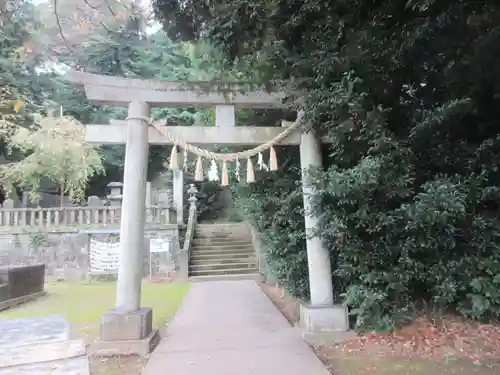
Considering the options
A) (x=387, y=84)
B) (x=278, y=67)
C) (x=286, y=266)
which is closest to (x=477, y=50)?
(x=387, y=84)

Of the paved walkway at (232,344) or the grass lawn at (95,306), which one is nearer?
the paved walkway at (232,344)

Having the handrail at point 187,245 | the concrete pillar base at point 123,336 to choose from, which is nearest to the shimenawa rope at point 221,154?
the concrete pillar base at point 123,336

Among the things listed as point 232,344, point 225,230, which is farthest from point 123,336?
point 225,230

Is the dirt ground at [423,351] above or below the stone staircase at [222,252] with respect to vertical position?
below

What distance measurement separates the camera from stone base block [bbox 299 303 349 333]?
500 cm

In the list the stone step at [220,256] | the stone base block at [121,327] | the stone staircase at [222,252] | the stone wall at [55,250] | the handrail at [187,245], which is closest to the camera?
the stone base block at [121,327]

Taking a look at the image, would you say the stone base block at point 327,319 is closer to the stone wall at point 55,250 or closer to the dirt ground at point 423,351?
the dirt ground at point 423,351

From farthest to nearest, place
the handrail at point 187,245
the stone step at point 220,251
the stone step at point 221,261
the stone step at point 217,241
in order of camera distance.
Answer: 1. the stone step at point 217,241
2. the stone step at point 220,251
3. the stone step at point 221,261
4. the handrail at point 187,245

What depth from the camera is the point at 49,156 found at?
50.4 feet

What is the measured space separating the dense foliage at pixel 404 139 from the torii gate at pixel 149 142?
37 centimetres

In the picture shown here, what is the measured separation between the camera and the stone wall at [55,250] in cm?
1288

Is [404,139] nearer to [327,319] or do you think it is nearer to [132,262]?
[327,319]

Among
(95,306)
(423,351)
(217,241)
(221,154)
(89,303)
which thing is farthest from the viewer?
(217,241)

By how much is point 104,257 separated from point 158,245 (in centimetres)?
165
